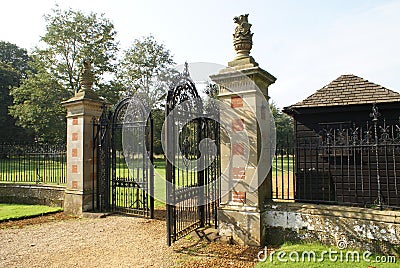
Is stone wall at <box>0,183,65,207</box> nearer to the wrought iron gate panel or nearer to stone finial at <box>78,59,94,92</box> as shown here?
the wrought iron gate panel

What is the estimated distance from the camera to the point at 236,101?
5.27m

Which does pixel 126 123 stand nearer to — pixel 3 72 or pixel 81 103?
pixel 81 103

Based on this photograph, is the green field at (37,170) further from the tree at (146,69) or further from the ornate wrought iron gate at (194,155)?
the tree at (146,69)

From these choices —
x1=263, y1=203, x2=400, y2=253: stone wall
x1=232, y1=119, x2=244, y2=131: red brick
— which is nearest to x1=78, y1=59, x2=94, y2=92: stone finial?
x1=232, y1=119, x2=244, y2=131: red brick

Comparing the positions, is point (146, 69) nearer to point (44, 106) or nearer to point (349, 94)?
point (44, 106)

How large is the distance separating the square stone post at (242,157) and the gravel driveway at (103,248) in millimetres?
419

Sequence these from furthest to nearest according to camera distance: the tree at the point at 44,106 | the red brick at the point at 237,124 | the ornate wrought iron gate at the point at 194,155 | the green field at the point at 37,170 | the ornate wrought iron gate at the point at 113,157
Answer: the tree at the point at 44,106, the green field at the point at 37,170, the ornate wrought iron gate at the point at 113,157, the ornate wrought iron gate at the point at 194,155, the red brick at the point at 237,124

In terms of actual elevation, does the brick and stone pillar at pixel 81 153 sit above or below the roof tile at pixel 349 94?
Result: below

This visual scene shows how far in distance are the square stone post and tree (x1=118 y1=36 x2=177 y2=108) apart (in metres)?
22.0

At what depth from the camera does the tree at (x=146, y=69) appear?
2747cm

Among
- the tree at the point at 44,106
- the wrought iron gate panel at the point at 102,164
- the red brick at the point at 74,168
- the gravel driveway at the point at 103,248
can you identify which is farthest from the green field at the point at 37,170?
the tree at the point at 44,106

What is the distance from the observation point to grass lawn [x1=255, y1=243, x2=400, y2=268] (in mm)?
4035

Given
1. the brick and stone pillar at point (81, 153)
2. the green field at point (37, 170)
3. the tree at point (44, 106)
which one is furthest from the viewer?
the tree at point (44, 106)

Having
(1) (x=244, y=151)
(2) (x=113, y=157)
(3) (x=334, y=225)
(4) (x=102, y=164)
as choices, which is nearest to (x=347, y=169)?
(3) (x=334, y=225)
